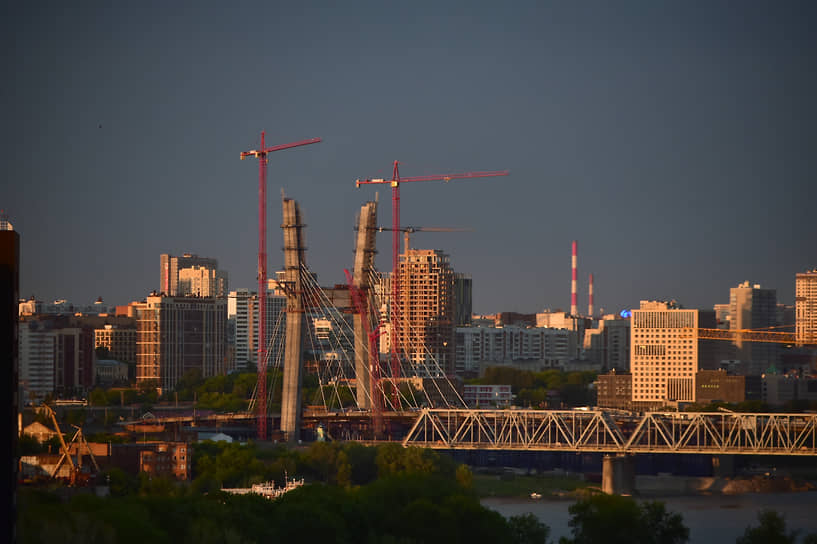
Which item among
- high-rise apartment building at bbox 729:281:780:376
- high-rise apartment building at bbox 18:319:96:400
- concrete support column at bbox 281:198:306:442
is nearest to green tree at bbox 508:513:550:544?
concrete support column at bbox 281:198:306:442

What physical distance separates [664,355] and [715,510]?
39618 millimetres

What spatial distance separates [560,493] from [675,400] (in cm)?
3422

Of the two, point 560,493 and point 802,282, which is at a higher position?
point 802,282

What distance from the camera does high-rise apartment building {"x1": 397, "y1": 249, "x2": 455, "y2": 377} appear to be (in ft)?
247

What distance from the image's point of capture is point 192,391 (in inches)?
2633

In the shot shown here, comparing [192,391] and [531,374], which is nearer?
[192,391]

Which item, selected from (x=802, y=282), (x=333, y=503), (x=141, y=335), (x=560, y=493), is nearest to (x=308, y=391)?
(x=141, y=335)

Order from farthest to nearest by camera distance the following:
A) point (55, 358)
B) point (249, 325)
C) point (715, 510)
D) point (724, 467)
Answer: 1. point (249, 325)
2. point (55, 358)
3. point (724, 467)
4. point (715, 510)

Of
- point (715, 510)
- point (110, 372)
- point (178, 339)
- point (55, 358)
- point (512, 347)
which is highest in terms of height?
point (178, 339)

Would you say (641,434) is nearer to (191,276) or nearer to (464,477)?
(464,477)

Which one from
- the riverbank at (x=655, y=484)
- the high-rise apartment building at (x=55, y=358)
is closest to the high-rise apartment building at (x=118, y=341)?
the high-rise apartment building at (x=55, y=358)

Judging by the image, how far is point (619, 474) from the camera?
43.8 metres

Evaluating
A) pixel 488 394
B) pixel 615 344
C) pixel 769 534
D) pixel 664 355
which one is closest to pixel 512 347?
pixel 615 344

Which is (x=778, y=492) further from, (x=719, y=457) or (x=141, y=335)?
(x=141, y=335)
